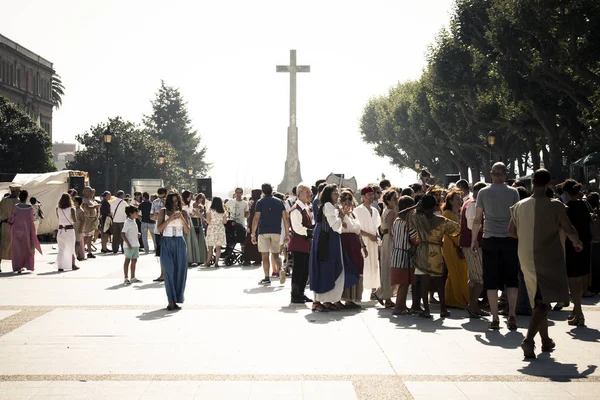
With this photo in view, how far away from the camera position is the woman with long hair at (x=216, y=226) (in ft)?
65.6

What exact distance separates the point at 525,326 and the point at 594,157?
2142 centimetres

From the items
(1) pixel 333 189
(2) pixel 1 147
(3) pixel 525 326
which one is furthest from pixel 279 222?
(2) pixel 1 147

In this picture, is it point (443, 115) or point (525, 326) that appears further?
point (443, 115)

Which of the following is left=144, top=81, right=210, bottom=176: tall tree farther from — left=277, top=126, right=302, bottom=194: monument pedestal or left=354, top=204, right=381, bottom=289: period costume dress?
left=354, top=204, right=381, bottom=289: period costume dress

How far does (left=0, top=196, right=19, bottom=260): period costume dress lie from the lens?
19.0 metres

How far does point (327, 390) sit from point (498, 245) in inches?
163

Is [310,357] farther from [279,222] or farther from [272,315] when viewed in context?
[279,222]

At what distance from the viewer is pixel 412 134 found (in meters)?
67.6

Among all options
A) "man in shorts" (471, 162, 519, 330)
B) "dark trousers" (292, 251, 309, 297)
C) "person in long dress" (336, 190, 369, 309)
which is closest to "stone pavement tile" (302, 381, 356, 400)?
"man in shorts" (471, 162, 519, 330)

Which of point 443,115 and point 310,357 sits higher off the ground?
point 443,115

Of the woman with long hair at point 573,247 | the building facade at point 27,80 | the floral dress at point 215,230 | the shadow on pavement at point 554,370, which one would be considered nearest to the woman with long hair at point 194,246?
the floral dress at point 215,230

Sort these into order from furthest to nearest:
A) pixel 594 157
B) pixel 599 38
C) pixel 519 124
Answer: pixel 519 124
pixel 594 157
pixel 599 38

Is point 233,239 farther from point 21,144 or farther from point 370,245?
point 21,144

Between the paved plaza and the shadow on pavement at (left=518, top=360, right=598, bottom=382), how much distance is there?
0.06ft
